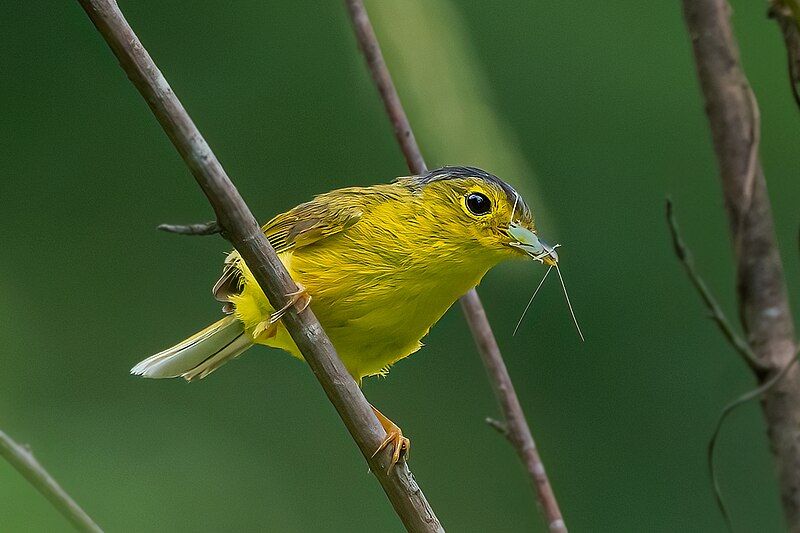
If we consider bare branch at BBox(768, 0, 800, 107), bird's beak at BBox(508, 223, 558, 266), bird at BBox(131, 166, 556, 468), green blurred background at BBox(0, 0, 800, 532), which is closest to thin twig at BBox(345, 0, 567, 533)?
bird at BBox(131, 166, 556, 468)

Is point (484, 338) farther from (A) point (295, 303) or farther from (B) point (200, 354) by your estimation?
(B) point (200, 354)

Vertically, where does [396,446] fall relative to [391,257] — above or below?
below

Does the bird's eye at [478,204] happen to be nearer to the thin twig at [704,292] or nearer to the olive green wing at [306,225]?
the olive green wing at [306,225]

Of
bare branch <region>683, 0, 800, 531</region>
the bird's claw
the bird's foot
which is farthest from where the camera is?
bare branch <region>683, 0, 800, 531</region>

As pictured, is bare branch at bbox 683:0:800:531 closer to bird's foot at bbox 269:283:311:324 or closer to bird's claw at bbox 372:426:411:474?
bird's claw at bbox 372:426:411:474

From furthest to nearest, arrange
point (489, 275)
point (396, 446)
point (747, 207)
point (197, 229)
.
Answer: point (489, 275)
point (747, 207)
point (396, 446)
point (197, 229)

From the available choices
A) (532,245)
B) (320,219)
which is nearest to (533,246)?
(532,245)

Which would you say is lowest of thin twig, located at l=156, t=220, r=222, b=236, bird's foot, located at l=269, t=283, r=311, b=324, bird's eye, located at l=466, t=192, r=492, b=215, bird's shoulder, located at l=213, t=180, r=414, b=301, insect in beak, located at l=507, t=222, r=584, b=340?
insect in beak, located at l=507, t=222, r=584, b=340
